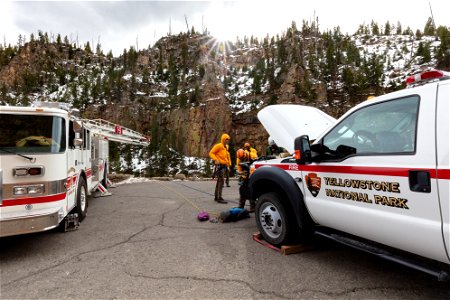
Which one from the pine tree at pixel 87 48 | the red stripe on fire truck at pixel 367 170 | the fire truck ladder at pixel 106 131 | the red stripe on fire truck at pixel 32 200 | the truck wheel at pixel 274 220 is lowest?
the truck wheel at pixel 274 220

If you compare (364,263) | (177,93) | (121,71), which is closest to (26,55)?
(121,71)

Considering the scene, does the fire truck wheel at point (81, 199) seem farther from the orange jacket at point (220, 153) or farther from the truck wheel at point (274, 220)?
the truck wheel at point (274, 220)

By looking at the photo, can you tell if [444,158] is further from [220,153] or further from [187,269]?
[220,153]

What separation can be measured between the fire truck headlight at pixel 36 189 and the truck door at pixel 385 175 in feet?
13.3

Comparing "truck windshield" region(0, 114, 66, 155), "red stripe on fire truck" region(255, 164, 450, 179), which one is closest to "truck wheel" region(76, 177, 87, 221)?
"truck windshield" region(0, 114, 66, 155)

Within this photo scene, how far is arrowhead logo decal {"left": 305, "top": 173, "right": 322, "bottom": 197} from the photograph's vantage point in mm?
3293

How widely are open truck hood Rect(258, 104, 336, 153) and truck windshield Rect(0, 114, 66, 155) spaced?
3621 millimetres

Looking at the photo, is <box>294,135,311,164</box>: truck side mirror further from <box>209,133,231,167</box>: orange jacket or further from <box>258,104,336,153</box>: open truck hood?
<box>209,133,231,167</box>: orange jacket

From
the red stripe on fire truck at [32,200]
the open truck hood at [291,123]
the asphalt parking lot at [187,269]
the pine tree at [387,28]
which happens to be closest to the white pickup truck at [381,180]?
the open truck hood at [291,123]

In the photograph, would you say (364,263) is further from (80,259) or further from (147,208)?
(147,208)

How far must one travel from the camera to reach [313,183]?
3371 millimetres

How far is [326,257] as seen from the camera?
3.74 m

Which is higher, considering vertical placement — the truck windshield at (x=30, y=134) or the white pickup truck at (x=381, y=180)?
the truck windshield at (x=30, y=134)

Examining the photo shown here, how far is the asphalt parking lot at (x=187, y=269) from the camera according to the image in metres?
2.88
